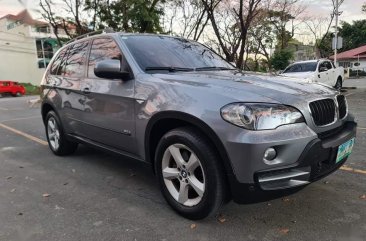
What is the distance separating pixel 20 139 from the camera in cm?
784

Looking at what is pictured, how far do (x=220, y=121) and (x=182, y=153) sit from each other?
0.64 metres

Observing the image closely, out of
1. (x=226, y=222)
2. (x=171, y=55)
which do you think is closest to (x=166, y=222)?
(x=226, y=222)

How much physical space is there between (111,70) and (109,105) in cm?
50

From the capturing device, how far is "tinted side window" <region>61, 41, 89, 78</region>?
5.08 m

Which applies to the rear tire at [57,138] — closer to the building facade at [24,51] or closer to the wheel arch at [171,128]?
the wheel arch at [171,128]

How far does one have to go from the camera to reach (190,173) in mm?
3451

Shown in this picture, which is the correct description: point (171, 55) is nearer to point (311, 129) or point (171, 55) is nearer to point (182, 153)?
point (182, 153)

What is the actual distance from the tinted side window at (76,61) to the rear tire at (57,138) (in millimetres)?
782

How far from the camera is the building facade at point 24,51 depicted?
1684 inches

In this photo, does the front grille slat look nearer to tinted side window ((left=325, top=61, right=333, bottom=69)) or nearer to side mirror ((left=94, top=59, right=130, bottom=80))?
side mirror ((left=94, top=59, right=130, bottom=80))

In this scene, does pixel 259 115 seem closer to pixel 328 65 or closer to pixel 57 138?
pixel 57 138

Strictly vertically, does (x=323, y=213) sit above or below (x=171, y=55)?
below

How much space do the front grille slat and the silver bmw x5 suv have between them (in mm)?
10

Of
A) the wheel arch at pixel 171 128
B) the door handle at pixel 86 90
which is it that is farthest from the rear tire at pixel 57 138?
the wheel arch at pixel 171 128
